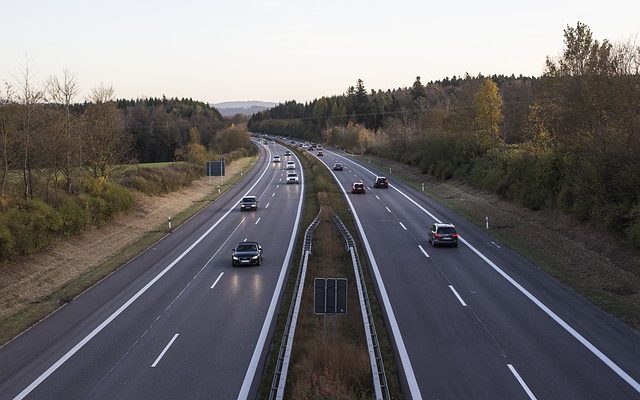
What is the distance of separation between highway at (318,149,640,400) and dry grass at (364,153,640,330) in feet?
2.55

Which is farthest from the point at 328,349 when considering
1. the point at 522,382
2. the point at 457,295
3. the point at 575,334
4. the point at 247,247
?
the point at 247,247

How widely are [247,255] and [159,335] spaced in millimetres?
10563

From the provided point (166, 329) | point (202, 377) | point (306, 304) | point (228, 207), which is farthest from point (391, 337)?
point (228, 207)

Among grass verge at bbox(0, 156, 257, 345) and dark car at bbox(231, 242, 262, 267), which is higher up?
dark car at bbox(231, 242, 262, 267)

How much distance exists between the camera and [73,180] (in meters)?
42.8

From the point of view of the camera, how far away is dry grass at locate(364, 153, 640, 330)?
2205cm

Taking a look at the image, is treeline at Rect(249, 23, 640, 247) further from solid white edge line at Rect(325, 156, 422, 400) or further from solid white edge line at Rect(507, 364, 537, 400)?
solid white edge line at Rect(507, 364, 537, 400)

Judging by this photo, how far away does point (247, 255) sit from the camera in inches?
1143

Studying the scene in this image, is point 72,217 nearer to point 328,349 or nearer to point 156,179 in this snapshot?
point 328,349

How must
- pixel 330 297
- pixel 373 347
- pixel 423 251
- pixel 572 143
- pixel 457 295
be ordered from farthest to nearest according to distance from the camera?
1. pixel 572 143
2. pixel 423 251
3. pixel 457 295
4. pixel 330 297
5. pixel 373 347

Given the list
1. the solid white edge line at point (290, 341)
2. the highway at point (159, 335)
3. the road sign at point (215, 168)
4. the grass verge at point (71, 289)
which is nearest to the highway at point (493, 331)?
the solid white edge line at point (290, 341)

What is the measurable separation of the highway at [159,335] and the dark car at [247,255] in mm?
449

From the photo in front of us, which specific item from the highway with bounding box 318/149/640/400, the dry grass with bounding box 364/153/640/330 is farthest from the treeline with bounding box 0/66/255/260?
the dry grass with bounding box 364/153/640/330

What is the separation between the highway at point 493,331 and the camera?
561 inches
